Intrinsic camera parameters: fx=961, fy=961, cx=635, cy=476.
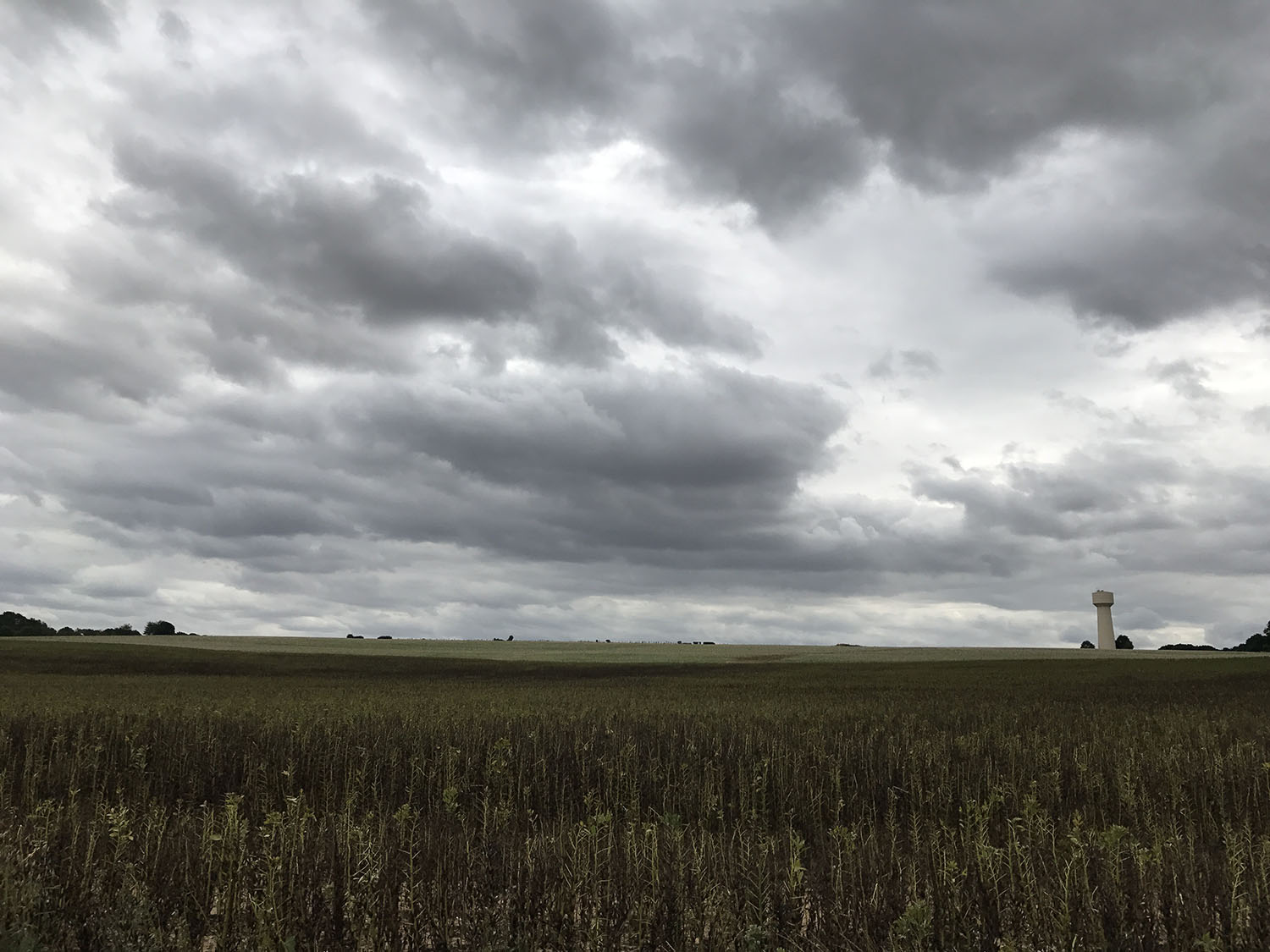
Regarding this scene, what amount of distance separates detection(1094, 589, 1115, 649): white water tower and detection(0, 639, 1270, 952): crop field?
87752mm

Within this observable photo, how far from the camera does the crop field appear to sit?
766 cm

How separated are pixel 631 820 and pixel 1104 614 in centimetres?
12040

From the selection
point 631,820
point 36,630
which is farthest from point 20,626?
point 631,820

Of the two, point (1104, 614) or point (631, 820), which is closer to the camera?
point (631, 820)

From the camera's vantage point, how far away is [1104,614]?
118250mm

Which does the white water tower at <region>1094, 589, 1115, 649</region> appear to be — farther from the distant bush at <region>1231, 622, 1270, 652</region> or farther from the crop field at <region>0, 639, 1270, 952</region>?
the crop field at <region>0, 639, 1270, 952</region>

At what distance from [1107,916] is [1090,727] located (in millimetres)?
16669

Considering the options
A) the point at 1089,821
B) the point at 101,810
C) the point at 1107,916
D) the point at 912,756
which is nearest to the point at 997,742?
the point at 912,756

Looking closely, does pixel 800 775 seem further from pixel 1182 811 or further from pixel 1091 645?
pixel 1091 645

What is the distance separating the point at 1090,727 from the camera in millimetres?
22250

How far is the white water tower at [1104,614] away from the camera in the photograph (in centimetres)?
11700

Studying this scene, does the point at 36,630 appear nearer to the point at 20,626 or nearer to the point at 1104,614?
the point at 20,626

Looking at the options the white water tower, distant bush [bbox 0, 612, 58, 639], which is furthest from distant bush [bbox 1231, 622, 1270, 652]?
distant bush [bbox 0, 612, 58, 639]

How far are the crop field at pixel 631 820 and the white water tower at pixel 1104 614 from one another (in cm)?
8775
